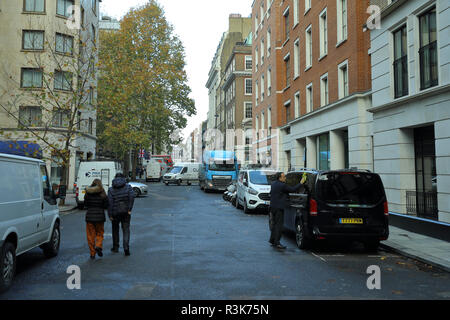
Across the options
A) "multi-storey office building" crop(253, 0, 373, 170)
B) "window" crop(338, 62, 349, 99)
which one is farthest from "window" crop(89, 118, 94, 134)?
"window" crop(338, 62, 349, 99)

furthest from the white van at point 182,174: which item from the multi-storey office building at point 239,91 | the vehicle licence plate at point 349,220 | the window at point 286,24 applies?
the vehicle licence plate at point 349,220

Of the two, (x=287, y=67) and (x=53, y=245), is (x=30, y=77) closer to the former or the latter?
(x=287, y=67)

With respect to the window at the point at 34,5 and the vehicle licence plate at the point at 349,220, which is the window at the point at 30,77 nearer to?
the window at the point at 34,5

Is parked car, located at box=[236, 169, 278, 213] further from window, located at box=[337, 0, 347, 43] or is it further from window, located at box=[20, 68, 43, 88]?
window, located at box=[20, 68, 43, 88]

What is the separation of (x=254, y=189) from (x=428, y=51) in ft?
26.9

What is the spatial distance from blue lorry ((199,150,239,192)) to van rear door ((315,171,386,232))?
70.1 feet

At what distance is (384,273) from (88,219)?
5.64 m

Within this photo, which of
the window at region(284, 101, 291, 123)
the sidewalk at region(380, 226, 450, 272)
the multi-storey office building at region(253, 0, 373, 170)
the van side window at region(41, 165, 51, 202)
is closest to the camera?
the sidewalk at region(380, 226, 450, 272)

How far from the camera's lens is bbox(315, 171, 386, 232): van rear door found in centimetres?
865

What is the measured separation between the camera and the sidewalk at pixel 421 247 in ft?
25.3

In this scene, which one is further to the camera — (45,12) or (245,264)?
(45,12)

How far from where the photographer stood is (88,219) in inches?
317
